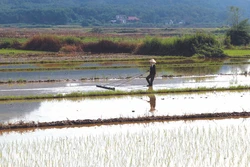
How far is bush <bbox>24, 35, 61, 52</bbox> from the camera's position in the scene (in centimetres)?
3225

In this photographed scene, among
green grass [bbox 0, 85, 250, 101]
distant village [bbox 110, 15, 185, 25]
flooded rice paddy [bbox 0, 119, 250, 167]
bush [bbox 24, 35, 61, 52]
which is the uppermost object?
distant village [bbox 110, 15, 185, 25]

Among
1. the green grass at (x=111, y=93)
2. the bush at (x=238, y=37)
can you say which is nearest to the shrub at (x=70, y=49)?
the bush at (x=238, y=37)

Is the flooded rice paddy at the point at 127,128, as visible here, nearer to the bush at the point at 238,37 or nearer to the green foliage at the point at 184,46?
the green foliage at the point at 184,46

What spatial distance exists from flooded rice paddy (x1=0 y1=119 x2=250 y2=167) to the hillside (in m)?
93.4

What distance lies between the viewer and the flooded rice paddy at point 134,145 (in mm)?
7754

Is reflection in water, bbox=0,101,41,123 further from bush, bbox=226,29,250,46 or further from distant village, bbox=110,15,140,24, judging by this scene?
distant village, bbox=110,15,140,24

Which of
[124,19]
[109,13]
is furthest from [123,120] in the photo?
[109,13]

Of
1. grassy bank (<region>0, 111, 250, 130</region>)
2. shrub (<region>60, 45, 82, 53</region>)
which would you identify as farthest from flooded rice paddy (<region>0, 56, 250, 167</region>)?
shrub (<region>60, 45, 82, 53</region>)

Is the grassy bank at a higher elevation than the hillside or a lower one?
lower

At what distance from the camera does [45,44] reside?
3253 centimetres

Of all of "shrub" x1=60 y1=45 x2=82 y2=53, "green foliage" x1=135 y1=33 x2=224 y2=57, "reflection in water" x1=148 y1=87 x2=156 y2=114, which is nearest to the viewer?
"reflection in water" x1=148 y1=87 x2=156 y2=114

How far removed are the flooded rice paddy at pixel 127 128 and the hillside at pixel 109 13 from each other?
8687 centimetres

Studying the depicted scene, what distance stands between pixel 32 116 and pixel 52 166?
153 inches

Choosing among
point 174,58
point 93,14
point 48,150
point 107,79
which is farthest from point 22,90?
point 93,14
